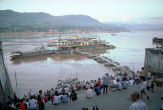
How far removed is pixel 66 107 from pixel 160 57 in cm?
764

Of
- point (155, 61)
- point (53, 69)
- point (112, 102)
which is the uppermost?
point (155, 61)

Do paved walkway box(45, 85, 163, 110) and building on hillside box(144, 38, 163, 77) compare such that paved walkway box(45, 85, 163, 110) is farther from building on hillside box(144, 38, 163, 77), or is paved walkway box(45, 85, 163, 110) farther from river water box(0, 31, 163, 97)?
river water box(0, 31, 163, 97)

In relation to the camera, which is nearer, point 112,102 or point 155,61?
point 112,102

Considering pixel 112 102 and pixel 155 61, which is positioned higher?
pixel 155 61

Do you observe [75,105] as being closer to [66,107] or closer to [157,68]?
[66,107]

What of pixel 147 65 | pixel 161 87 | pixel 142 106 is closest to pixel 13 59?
pixel 147 65

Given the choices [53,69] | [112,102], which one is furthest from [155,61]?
[53,69]

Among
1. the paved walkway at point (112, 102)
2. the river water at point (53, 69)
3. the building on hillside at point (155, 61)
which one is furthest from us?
the river water at point (53, 69)

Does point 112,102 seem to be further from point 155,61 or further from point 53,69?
point 53,69

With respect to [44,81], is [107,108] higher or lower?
higher

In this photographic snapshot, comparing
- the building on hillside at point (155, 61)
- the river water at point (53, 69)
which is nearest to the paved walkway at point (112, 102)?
the building on hillside at point (155, 61)

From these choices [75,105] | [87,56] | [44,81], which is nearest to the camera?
[75,105]

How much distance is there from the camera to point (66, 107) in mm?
6477

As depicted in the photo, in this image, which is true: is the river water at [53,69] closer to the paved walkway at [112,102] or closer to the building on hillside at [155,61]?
the building on hillside at [155,61]
